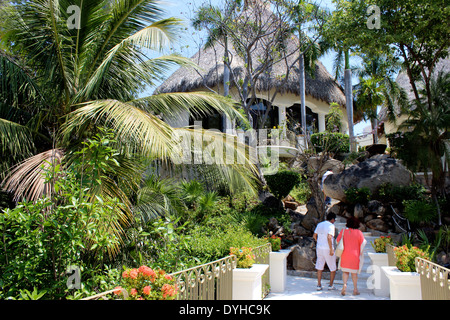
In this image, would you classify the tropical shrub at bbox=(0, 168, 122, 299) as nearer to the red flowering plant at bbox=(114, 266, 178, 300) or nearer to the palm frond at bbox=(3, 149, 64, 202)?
the red flowering plant at bbox=(114, 266, 178, 300)

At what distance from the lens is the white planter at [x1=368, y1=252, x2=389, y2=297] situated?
7.08 metres

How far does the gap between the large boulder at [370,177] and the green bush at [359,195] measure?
1.53ft

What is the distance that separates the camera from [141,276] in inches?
111

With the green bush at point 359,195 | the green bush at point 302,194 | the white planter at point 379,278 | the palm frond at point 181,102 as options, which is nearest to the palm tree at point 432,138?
the green bush at point 359,195

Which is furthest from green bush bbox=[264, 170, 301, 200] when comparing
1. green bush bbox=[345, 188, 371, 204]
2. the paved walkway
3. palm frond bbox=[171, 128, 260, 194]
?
palm frond bbox=[171, 128, 260, 194]

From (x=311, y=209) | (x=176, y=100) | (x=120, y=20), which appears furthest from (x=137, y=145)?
(x=311, y=209)

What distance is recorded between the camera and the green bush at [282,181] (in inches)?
520

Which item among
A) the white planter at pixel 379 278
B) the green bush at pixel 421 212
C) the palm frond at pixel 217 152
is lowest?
the white planter at pixel 379 278

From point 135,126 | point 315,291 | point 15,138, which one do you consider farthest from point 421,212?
point 15,138

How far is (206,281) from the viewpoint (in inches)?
153

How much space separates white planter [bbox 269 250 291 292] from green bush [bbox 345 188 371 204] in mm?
6087

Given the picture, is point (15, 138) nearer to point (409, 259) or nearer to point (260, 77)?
point (409, 259)

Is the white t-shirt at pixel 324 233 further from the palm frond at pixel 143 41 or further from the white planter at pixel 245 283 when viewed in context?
the palm frond at pixel 143 41
